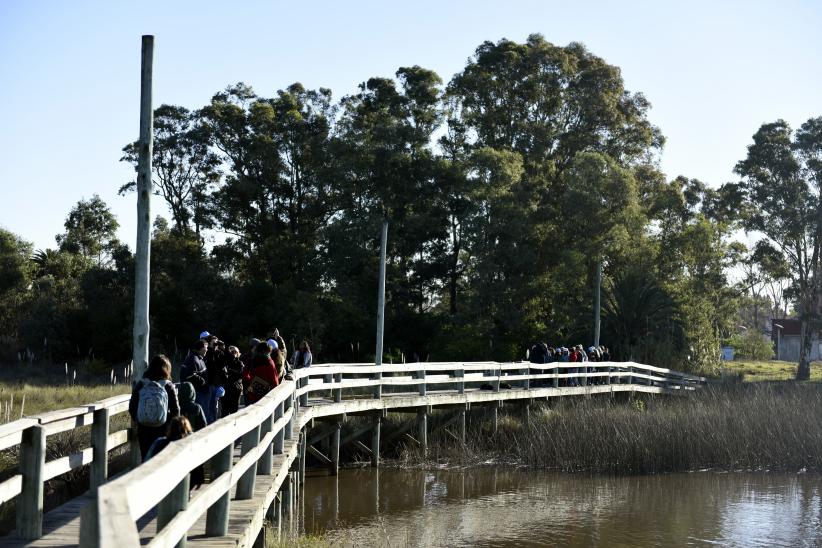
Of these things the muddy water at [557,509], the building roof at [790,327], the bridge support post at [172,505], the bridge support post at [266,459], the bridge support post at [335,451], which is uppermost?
the building roof at [790,327]

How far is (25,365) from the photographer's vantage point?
46125 millimetres

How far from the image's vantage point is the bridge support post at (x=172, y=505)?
4.95 metres

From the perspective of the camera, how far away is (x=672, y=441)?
2317 centimetres

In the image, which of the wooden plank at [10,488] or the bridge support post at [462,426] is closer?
the wooden plank at [10,488]

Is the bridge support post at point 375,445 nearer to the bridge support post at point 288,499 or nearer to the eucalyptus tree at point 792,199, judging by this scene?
the bridge support post at point 288,499

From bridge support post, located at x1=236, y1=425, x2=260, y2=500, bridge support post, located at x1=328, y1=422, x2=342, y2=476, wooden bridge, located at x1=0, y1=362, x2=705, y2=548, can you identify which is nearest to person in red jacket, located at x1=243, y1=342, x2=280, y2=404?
wooden bridge, located at x1=0, y1=362, x2=705, y2=548

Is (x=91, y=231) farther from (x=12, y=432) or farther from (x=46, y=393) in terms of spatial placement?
(x=12, y=432)

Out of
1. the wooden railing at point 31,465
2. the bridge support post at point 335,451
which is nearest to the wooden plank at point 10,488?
the wooden railing at point 31,465

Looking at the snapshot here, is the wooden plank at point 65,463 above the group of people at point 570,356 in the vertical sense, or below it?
below

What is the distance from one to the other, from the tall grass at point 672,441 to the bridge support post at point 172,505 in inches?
750

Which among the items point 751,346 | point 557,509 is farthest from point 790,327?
point 557,509

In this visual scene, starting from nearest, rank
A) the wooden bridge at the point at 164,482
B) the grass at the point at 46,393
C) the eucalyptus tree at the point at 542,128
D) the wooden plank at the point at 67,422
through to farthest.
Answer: the wooden bridge at the point at 164,482
the wooden plank at the point at 67,422
the grass at the point at 46,393
the eucalyptus tree at the point at 542,128

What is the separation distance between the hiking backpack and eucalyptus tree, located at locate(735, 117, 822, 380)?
49687 mm

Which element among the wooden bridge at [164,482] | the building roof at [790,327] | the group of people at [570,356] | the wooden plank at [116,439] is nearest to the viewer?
A: the wooden bridge at [164,482]
